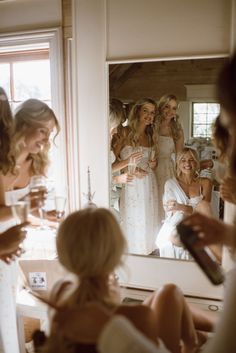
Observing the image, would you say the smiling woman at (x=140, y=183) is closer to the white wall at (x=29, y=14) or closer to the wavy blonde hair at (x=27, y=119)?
the wavy blonde hair at (x=27, y=119)

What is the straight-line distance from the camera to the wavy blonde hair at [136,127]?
191 centimetres

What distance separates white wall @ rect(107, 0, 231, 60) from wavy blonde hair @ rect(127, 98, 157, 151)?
0.23m

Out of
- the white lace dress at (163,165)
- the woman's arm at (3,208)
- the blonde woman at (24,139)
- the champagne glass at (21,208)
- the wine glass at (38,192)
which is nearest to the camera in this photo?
the champagne glass at (21,208)

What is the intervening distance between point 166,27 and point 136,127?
0.51m

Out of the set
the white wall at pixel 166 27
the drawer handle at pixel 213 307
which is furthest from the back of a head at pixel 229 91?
the drawer handle at pixel 213 307

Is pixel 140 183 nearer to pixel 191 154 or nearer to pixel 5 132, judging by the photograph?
pixel 191 154

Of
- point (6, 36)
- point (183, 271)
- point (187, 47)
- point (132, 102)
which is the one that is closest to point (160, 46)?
point (187, 47)

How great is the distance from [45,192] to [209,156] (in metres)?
0.82

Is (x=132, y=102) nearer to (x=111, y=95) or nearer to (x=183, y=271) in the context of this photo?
(x=111, y=95)

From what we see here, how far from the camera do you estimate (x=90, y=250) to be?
1098mm

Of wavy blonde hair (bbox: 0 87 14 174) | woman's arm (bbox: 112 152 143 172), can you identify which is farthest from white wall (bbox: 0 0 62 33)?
woman's arm (bbox: 112 152 143 172)

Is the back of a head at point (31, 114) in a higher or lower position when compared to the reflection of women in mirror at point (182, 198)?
higher

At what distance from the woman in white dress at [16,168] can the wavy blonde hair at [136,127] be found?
1.27ft

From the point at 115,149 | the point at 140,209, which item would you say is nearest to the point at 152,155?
the point at 115,149
